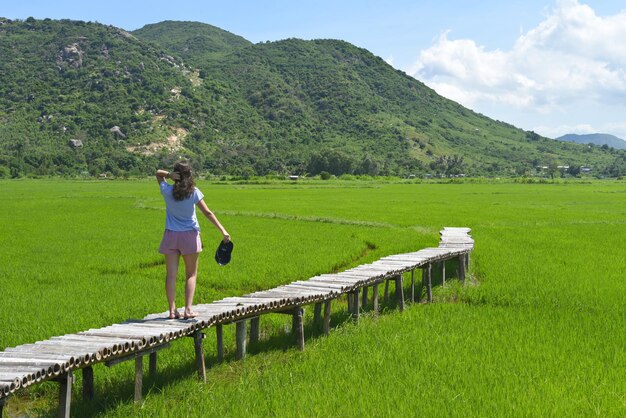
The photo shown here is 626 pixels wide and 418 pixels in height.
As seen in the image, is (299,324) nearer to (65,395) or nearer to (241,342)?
(241,342)

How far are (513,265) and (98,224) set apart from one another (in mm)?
16196

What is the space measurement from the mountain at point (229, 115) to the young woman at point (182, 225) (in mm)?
89993

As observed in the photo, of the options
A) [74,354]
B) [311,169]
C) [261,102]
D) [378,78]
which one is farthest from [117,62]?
[74,354]

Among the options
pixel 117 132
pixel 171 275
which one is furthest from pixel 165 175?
pixel 117 132

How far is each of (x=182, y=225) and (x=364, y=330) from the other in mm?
Answer: 3093

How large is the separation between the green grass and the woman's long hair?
6.53 feet

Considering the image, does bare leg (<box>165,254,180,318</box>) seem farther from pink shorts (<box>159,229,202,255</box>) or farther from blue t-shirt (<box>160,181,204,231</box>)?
blue t-shirt (<box>160,181,204,231</box>)

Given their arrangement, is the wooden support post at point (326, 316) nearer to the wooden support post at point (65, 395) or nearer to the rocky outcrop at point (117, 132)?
the wooden support post at point (65, 395)

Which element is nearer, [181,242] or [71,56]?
[181,242]

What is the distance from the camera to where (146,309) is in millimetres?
9289

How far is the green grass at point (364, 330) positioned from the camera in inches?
216

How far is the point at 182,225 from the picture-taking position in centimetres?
654

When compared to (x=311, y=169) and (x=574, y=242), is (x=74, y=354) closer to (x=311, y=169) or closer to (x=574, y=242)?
(x=574, y=242)

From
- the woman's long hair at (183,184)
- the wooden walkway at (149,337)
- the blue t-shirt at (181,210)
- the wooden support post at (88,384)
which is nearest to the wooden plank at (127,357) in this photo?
the wooden walkway at (149,337)
